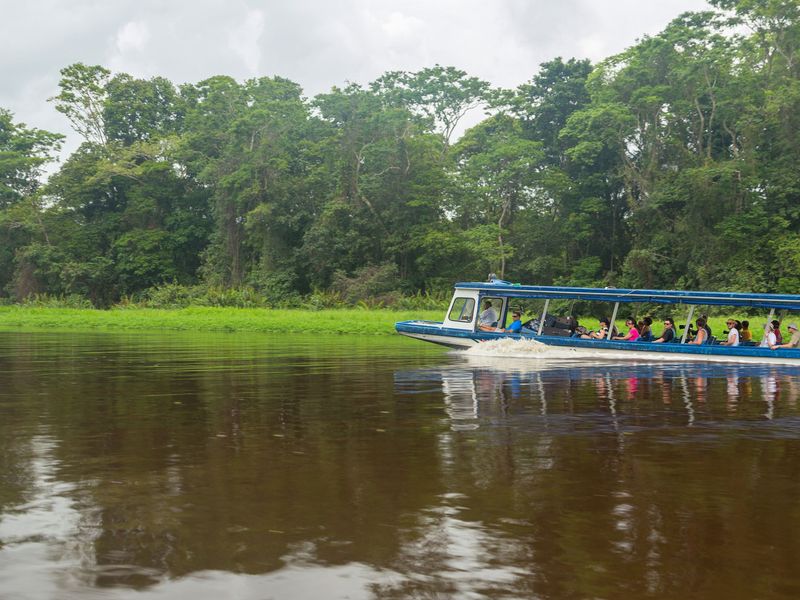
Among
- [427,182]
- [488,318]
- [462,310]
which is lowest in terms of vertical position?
[488,318]

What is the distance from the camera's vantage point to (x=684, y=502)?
7129mm

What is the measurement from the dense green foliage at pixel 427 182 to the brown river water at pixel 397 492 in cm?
2774

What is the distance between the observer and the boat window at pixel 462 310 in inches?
977

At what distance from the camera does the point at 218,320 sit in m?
42.0

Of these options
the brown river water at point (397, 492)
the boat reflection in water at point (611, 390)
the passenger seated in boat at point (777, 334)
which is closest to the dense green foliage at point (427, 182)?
the passenger seated in boat at point (777, 334)

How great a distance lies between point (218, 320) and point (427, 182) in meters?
14.3

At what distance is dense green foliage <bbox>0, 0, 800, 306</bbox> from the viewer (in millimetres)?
40594

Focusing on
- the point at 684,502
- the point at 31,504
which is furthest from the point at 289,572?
the point at 684,502

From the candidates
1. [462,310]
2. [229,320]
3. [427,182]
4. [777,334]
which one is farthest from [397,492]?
[427,182]

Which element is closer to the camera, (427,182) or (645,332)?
(645,332)

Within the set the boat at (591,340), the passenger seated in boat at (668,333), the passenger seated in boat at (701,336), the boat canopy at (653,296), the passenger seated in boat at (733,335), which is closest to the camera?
the boat canopy at (653,296)

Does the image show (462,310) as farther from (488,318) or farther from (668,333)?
(668,333)

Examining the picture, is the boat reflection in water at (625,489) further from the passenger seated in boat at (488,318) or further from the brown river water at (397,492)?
the passenger seated in boat at (488,318)

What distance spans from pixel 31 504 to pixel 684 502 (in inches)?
201
